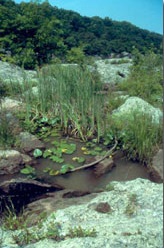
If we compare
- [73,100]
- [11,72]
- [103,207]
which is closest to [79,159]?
[73,100]

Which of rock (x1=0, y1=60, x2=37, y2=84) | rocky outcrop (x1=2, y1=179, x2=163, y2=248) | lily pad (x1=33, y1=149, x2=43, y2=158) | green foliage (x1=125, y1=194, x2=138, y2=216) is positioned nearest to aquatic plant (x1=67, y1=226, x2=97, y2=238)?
rocky outcrop (x1=2, y1=179, x2=163, y2=248)

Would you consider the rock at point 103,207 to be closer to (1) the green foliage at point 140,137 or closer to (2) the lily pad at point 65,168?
(2) the lily pad at point 65,168

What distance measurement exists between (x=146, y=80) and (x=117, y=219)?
435 centimetres

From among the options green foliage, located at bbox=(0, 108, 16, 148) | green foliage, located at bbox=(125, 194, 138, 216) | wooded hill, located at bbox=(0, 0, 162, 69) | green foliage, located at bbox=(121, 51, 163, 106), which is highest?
wooded hill, located at bbox=(0, 0, 162, 69)

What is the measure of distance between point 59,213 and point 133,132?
2.03 metres

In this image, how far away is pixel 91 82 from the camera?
6.18 m

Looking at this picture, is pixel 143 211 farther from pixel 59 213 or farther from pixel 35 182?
pixel 35 182

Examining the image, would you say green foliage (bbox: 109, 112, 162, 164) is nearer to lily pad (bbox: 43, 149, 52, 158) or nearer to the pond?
the pond

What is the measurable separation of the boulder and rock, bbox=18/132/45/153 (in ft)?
0.77

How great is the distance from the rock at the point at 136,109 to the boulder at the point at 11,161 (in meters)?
1.39

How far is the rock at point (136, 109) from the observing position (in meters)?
5.61

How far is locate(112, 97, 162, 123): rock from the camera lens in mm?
5607

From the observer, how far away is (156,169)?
4688 millimetres

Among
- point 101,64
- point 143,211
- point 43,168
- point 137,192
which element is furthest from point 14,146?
point 101,64
